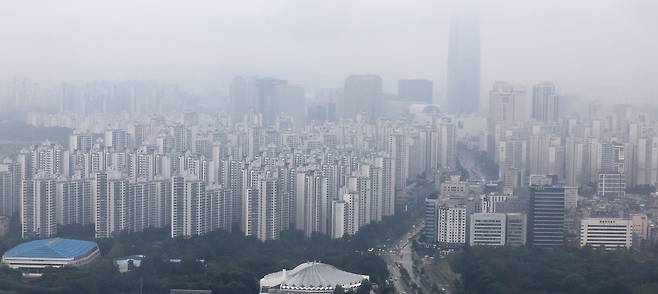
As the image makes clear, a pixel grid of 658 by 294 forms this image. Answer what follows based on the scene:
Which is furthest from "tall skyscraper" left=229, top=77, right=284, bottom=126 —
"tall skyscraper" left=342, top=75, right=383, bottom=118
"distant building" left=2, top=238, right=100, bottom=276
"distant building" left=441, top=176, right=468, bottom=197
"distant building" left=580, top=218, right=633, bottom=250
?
"distant building" left=580, top=218, right=633, bottom=250

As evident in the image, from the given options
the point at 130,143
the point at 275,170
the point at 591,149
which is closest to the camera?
the point at 275,170

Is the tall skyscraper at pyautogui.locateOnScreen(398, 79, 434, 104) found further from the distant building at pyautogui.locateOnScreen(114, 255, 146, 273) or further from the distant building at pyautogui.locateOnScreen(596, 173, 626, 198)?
the distant building at pyautogui.locateOnScreen(114, 255, 146, 273)

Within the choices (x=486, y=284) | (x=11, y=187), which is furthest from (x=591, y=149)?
(x=11, y=187)

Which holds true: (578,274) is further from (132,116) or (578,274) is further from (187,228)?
(132,116)

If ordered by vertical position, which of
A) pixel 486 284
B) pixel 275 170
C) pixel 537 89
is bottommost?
pixel 486 284

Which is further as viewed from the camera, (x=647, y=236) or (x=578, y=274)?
(x=647, y=236)

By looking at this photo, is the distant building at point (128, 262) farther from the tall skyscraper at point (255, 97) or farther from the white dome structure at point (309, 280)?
the tall skyscraper at point (255, 97)
